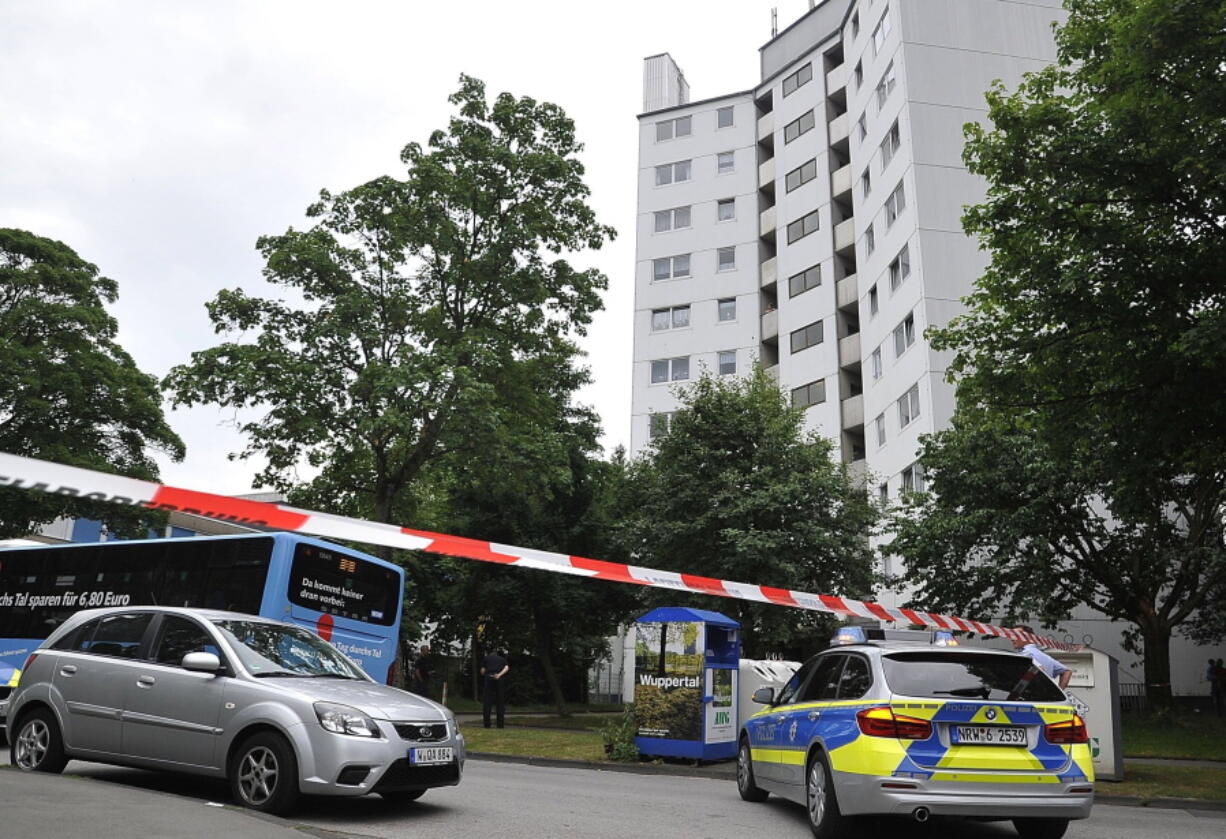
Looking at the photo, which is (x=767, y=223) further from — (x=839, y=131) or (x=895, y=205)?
(x=895, y=205)

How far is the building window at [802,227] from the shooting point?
4672 centimetres

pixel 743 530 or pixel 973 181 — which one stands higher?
pixel 973 181

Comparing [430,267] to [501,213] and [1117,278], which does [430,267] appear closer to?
[501,213]

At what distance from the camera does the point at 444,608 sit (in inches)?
1260

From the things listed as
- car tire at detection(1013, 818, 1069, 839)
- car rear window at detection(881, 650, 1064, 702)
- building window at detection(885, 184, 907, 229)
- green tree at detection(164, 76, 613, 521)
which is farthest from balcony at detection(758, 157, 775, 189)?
car tire at detection(1013, 818, 1069, 839)

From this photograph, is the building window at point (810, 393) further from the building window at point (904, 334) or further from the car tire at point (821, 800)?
the car tire at point (821, 800)

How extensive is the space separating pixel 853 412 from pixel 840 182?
10290mm

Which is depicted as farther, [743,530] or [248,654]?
[743,530]

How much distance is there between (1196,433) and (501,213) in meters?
17.8

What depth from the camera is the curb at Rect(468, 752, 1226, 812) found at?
1195 cm

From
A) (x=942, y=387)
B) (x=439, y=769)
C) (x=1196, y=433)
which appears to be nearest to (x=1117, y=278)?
(x=1196, y=433)

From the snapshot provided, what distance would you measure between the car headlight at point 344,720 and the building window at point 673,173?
4887cm

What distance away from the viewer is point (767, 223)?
50469 mm

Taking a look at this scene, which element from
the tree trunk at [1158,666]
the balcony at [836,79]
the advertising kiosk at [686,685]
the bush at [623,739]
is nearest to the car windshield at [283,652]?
the advertising kiosk at [686,685]
